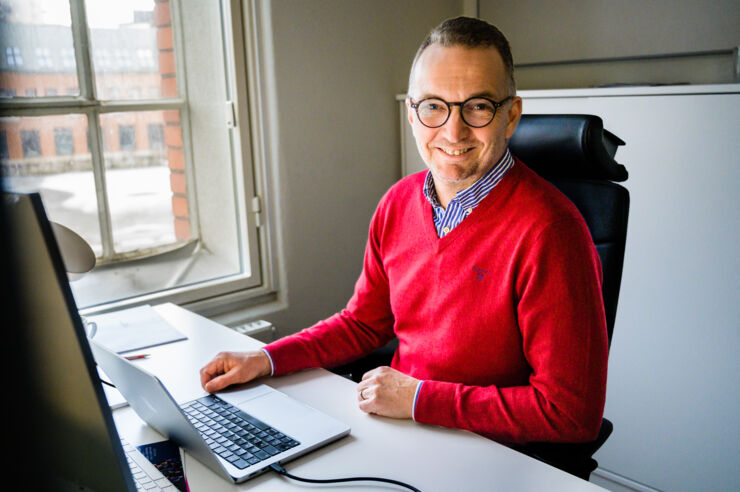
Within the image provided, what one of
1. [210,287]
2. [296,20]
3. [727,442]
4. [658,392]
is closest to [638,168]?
[658,392]

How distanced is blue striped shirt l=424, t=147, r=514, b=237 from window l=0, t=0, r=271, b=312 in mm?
1212

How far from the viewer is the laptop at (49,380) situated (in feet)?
1.64

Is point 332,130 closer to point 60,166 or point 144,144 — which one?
point 144,144

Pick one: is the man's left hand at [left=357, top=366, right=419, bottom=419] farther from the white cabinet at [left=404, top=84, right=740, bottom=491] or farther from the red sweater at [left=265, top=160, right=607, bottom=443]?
the white cabinet at [left=404, top=84, right=740, bottom=491]

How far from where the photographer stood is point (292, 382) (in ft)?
4.49

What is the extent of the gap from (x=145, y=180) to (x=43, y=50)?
0.53m

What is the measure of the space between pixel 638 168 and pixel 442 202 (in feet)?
3.16

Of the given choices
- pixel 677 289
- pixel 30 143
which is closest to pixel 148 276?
pixel 30 143

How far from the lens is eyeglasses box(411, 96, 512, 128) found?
1.30 meters

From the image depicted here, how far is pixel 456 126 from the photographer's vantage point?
4.28 ft

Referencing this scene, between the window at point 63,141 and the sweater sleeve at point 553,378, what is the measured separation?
155 centimetres

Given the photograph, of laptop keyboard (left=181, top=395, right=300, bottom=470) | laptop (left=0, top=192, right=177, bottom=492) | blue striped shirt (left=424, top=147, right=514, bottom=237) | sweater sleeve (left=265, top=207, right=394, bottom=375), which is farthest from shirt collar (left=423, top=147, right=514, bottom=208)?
laptop (left=0, top=192, right=177, bottom=492)

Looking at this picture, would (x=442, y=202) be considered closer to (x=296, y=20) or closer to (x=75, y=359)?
(x=75, y=359)

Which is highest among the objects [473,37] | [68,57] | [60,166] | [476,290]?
[68,57]
